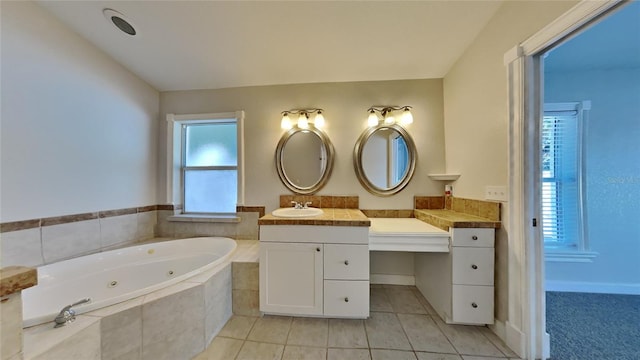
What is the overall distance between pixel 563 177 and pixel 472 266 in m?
1.69

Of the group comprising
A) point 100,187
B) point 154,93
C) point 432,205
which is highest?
A: point 154,93

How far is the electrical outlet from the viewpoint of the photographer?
148 centimetres

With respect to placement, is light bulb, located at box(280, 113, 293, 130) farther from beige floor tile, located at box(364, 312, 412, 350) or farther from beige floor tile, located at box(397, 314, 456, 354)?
beige floor tile, located at box(397, 314, 456, 354)

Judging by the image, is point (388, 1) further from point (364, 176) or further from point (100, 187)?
point (100, 187)

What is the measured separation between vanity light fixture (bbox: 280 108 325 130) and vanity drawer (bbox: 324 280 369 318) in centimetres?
162

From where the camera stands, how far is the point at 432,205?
90.6 inches

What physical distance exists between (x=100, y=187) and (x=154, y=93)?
1.25m

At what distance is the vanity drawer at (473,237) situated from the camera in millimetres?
1562

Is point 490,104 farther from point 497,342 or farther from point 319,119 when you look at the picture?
point 497,342

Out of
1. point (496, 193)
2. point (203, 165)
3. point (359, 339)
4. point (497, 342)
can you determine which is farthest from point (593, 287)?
point (203, 165)

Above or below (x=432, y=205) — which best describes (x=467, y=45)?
above

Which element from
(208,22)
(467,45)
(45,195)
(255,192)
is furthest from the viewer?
(255,192)

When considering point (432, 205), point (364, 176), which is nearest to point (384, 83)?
point (364, 176)

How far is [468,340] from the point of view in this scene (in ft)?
4.97
